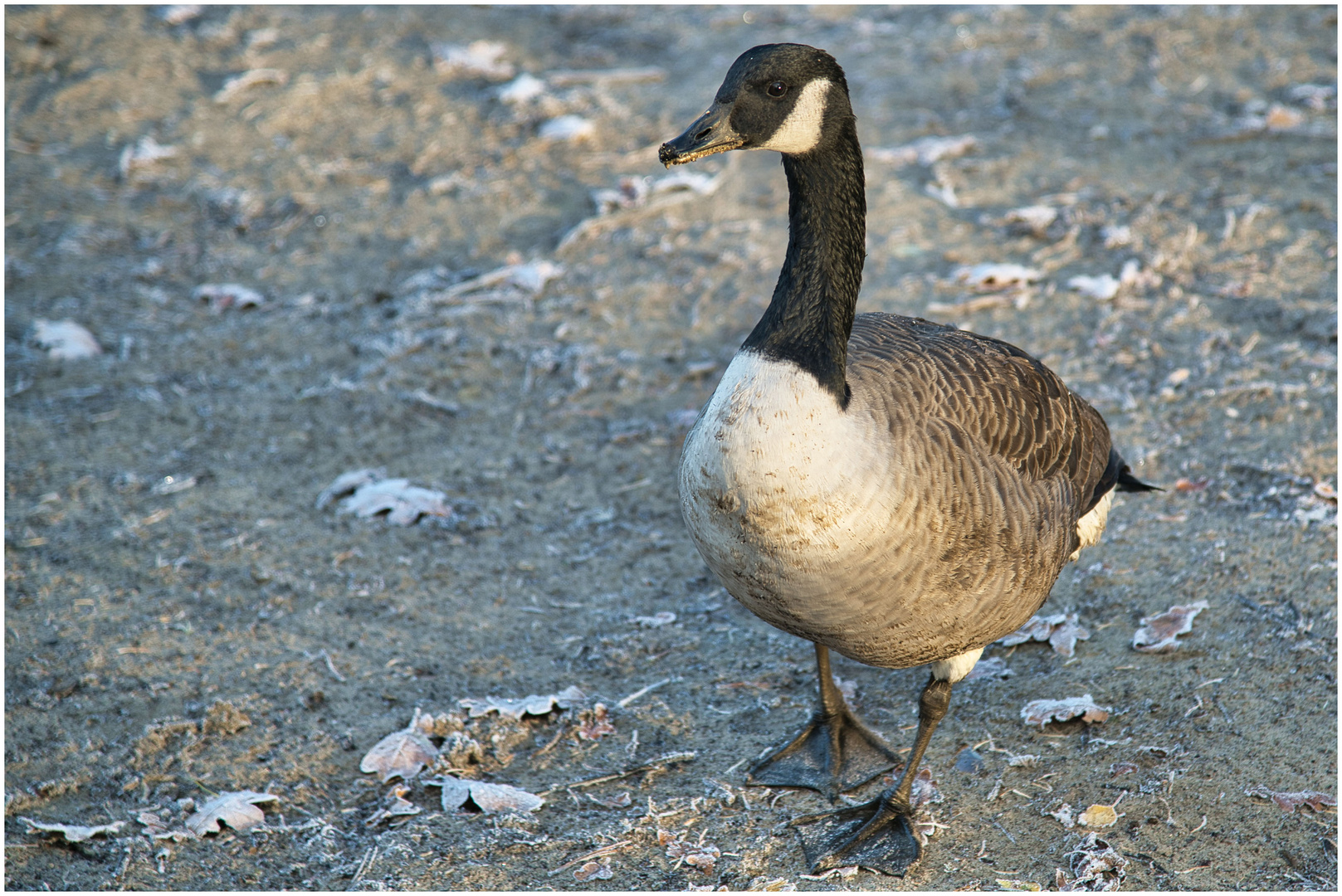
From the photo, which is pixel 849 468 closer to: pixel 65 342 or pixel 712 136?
pixel 712 136

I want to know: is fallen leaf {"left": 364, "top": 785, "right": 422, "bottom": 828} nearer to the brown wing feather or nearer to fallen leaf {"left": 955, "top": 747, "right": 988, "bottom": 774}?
fallen leaf {"left": 955, "top": 747, "right": 988, "bottom": 774}

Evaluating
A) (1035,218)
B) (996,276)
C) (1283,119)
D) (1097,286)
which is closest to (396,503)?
(996,276)

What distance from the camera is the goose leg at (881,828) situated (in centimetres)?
368

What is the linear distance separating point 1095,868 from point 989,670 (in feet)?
3.77

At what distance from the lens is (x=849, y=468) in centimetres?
321

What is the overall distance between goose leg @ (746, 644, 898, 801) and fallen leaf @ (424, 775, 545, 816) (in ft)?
2.82

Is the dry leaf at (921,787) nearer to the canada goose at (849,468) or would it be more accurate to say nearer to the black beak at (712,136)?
the canada goose at (849,468)

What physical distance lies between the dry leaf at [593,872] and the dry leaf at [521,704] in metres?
0.81

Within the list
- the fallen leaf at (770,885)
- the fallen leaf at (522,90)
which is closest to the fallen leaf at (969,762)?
the fallen leaf at (770,885)

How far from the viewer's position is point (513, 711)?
435 centimetres

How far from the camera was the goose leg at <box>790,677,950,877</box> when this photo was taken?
3678mm

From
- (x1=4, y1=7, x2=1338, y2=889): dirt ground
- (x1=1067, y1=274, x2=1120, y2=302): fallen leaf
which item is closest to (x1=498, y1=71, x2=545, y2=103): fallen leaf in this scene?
(x1=4, y1=7, x2=1338, y2=889): dirt ground

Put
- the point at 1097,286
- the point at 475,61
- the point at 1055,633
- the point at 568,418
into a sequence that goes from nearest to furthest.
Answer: the point at 1055,633 < the point at 568,418 < the point at 1097,286 < the point at 475,61

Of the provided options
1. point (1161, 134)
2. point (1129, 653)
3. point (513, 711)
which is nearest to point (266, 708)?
point (513, 711)
